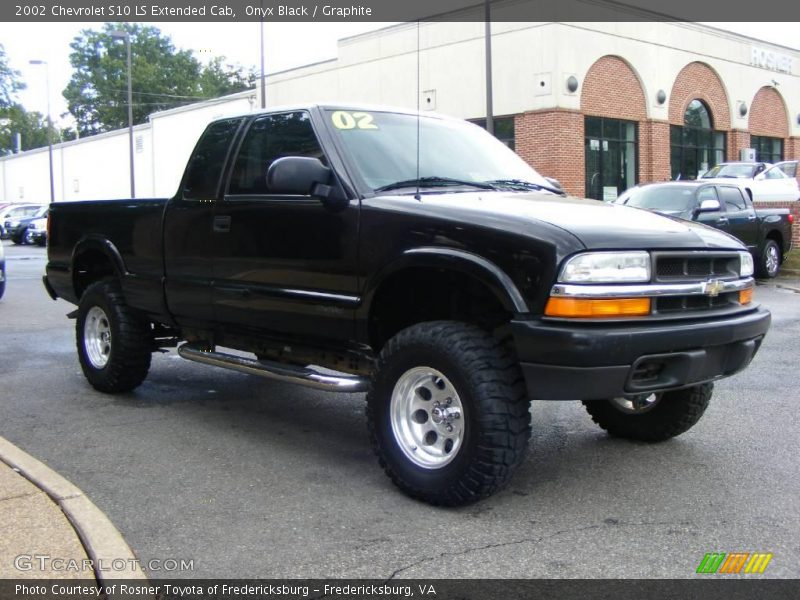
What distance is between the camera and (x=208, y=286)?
18.0 feet

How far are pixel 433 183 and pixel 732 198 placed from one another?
11955 mm

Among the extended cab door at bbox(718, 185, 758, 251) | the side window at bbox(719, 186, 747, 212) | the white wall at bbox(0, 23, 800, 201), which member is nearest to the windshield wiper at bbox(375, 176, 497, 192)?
the extended cab door at bbox(718, 185, 758, 251)

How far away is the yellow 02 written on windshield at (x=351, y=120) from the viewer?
498cm

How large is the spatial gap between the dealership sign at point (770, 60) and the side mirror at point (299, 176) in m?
32.0

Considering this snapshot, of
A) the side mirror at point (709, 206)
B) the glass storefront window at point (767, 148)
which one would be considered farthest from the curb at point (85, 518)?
the glass storefront window at point (767, 148)

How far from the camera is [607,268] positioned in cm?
373

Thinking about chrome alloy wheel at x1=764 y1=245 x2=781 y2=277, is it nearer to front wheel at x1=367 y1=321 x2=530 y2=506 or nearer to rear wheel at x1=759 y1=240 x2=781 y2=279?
rear wheel at x1=759 y1=240 x2=781 y2=279

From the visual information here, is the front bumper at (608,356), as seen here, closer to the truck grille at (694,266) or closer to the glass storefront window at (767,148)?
the truck grille at (694,266)

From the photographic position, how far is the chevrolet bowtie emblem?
4.02m

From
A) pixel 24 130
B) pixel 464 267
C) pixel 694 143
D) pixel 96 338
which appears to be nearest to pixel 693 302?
pixel 464 267

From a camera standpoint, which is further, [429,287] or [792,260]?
[792,260]

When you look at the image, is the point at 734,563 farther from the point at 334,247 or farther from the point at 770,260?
the point at 770,260

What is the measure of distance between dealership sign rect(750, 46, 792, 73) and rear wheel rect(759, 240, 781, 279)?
63.7ft

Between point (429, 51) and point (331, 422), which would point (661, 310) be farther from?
point (429, 51)
